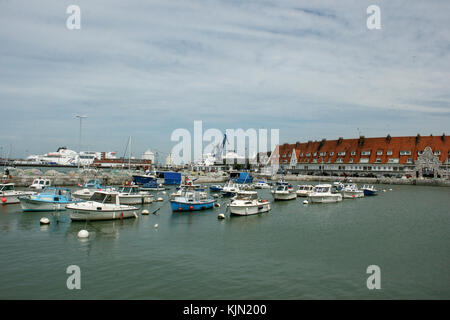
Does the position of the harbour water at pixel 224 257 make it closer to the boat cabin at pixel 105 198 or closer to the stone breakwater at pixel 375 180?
the boat cabin at pixel 105 198

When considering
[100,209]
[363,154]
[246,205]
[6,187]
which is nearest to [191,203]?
[246,205]

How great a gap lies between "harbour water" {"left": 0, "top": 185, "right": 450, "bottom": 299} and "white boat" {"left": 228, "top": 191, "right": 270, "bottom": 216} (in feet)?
6.31

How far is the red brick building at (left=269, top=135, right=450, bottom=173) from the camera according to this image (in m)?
94.4

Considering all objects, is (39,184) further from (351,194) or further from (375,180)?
(375,180)

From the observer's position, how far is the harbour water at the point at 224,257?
1516cm

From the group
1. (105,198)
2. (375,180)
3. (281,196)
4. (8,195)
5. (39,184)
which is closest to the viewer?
(105,198)

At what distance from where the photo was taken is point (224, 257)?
66.7 ft

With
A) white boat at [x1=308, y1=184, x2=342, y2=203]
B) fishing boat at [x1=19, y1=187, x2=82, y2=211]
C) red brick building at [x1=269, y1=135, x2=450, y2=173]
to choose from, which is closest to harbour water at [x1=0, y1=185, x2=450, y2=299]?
fishing boat at [x1=19, y1=187, x2=82, y2=211]

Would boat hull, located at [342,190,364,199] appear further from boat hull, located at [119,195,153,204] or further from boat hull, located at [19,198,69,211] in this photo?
boat hull, located at [19,198,69,211]

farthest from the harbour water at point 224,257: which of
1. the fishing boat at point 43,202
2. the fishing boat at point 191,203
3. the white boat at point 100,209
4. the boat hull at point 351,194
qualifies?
the boat hull at point 351,194

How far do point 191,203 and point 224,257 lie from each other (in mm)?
18039

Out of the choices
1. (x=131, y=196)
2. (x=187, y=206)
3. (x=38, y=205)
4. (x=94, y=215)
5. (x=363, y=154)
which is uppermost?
(x=363, y=154)

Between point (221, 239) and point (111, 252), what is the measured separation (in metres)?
8.14
